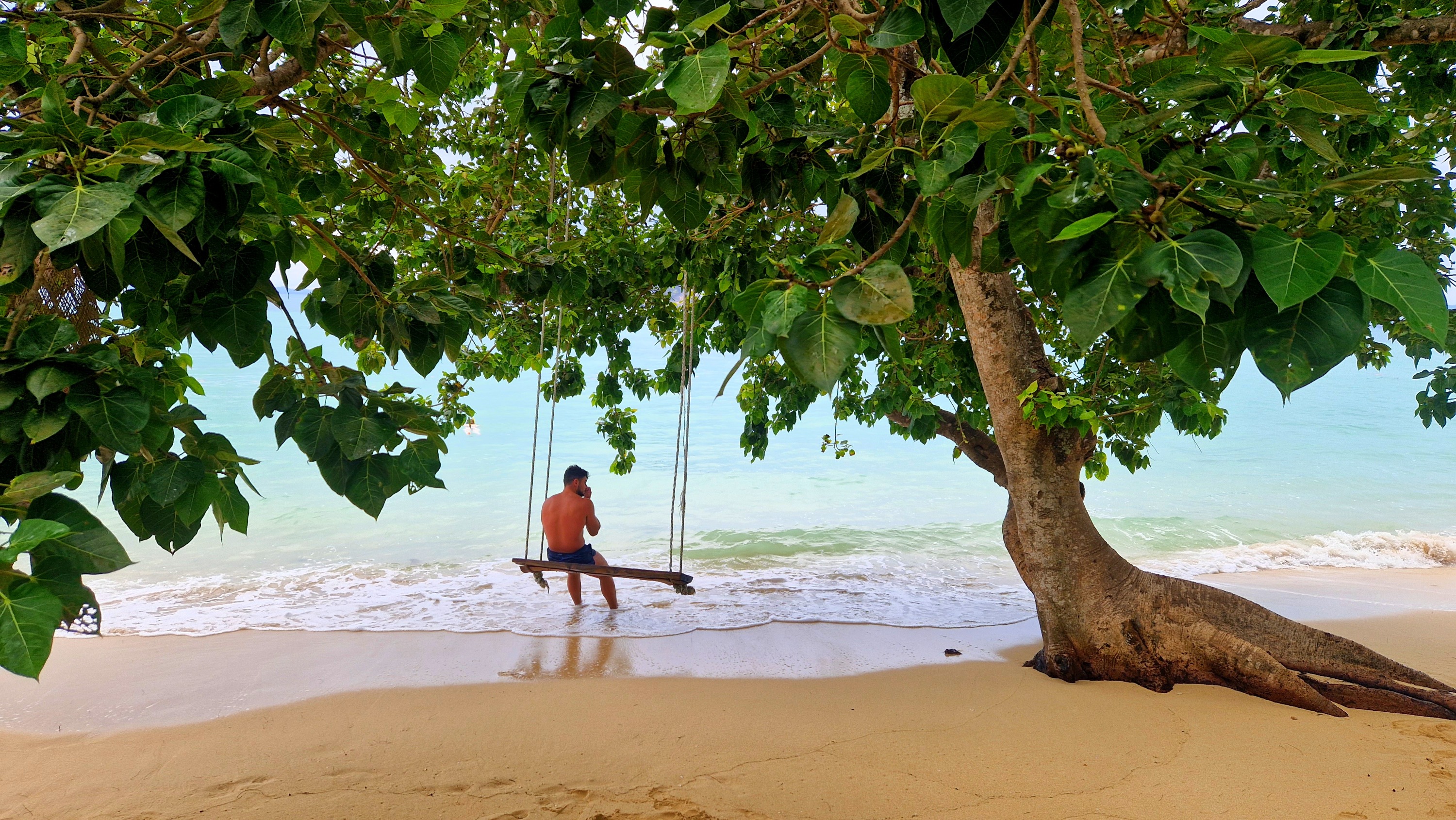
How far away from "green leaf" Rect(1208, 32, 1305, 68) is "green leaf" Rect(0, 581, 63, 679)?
4.61 feet

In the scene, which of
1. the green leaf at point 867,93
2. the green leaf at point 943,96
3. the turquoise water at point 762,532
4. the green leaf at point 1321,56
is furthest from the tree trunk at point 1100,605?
the green leaf at point 1321,56

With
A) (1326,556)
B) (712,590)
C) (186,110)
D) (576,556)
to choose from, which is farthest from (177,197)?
(1326,556)

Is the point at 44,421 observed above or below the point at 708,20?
below

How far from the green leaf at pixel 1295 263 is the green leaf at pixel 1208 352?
0.07 metres

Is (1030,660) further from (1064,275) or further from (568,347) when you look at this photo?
(1064,275)

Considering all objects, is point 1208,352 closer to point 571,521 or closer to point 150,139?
point 150,139

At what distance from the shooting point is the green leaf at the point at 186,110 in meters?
1.15

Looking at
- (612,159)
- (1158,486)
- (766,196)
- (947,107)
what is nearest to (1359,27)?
(766,196)

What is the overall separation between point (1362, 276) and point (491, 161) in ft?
14.7

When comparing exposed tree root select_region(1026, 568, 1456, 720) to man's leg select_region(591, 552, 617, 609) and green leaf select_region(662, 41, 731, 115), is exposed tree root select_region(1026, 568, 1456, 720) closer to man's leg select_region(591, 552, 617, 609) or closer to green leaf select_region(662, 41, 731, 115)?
man's leg select_region(591, 552, 617, 609)

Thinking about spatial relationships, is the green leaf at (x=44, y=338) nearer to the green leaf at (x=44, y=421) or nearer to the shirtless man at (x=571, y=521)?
the green leaf at (x=44, y=421)

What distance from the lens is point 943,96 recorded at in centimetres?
103

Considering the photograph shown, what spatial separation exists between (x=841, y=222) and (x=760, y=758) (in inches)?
110

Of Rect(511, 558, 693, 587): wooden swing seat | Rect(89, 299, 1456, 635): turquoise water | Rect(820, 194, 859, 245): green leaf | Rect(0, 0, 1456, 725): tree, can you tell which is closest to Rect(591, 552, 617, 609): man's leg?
Rect(89, 299, 1456, 635): turquoise water
